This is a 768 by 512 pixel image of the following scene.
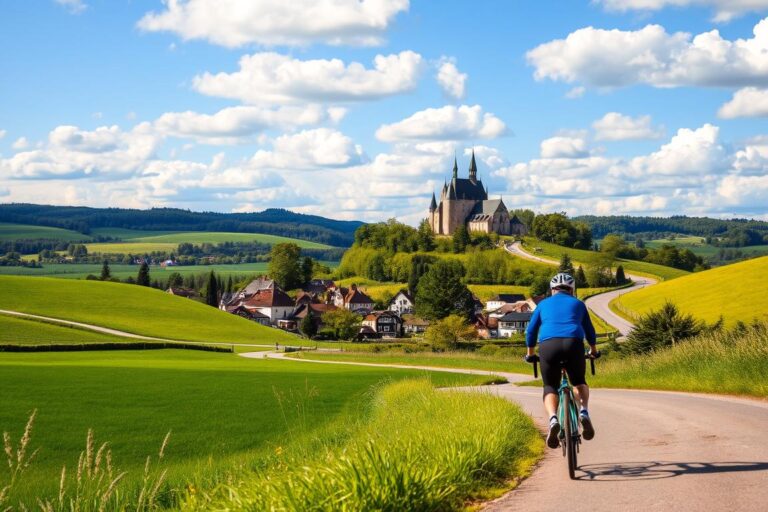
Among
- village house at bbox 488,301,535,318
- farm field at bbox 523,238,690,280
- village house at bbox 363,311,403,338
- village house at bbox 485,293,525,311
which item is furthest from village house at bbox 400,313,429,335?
farm field at bbox 523,238,690,280

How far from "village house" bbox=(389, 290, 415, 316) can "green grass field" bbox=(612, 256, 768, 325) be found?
62900 millimetres

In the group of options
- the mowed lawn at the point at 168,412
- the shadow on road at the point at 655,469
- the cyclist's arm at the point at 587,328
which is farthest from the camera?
the mowed lawn at the point at 168,412

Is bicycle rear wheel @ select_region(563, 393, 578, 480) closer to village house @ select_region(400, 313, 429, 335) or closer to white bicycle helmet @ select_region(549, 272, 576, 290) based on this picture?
white bicycle helmet @ select_region(549, 272, 576, 290)

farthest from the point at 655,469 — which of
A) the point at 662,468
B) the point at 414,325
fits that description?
the point at 414,325

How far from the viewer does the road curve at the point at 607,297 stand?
79.6 m

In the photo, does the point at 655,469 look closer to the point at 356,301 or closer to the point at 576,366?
the point at 576,366

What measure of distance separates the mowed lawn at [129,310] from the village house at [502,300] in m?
50.7

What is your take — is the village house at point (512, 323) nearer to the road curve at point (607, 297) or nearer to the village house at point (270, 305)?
the road curve at point (607, 297)

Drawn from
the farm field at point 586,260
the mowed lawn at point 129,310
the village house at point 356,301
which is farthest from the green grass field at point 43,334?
the farm field at point 586,260

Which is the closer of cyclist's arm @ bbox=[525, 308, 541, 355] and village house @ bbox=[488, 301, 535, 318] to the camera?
cyclist's arm @ bbox=[525, 308, 541, 355]

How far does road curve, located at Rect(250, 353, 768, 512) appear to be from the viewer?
25.1 feet

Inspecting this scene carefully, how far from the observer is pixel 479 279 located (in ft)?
517

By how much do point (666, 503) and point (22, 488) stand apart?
10325 mm

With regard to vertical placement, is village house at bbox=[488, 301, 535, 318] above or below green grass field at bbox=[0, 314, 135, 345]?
below
